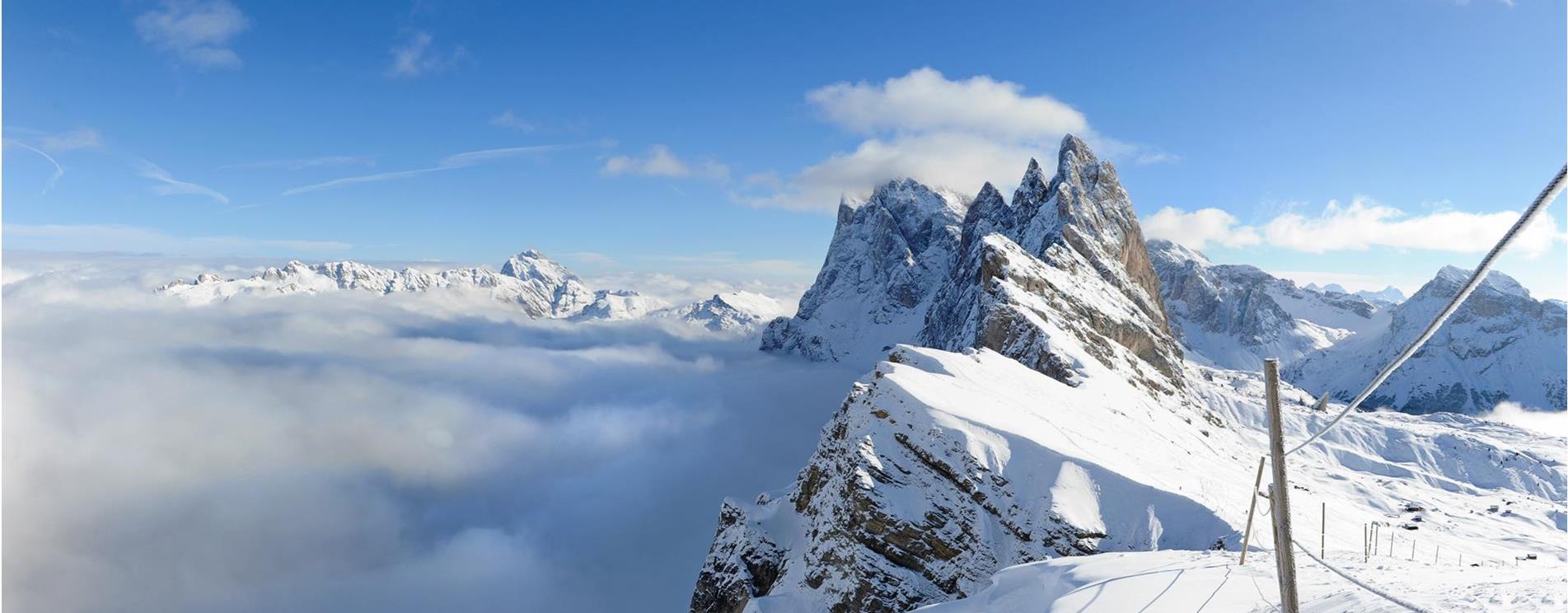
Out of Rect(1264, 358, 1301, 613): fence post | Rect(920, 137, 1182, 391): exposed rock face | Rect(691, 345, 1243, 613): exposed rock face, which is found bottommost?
Rect(691, 345, 1243, 613): exposed rock face

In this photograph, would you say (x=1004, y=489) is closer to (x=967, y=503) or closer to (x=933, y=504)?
(x=967, y=503)

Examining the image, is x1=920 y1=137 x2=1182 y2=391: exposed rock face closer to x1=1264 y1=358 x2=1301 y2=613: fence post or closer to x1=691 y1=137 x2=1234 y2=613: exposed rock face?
x1=691 y1=137 x2=1234 y2=613: exposed rock face

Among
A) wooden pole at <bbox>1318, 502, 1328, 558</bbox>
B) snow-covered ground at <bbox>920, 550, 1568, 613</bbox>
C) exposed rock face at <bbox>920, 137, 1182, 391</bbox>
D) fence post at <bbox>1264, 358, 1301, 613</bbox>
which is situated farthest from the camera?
exposed rock face at <bbox>920, 137, 1182, 391</bbox>

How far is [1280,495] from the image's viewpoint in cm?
1118

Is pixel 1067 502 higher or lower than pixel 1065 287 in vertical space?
lower

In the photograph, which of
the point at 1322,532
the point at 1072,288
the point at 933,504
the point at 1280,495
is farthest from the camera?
the point at 1072,288

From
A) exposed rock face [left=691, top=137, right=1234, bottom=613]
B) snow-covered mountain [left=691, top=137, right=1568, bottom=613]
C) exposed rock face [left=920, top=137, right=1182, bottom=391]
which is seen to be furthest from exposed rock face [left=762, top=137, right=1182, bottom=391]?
exposed rock face [left=691, top=137, right=1234, bottom=613]

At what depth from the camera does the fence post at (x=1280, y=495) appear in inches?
428

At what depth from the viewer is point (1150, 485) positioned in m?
42.2

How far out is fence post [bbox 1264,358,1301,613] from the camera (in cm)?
1088

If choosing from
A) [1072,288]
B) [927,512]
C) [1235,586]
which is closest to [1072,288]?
[1072,288]

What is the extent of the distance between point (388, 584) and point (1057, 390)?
21623cm

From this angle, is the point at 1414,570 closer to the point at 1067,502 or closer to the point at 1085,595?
the point at 1085,595

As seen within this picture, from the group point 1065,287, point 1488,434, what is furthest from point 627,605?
point 1488,434
